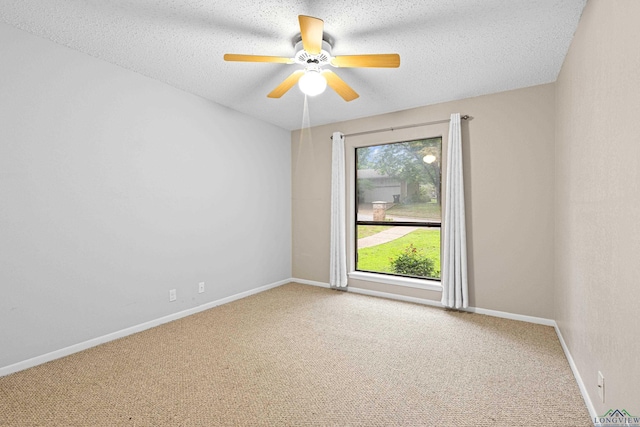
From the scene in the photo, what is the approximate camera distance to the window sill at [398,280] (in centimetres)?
373

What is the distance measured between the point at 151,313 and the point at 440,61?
3.72 metres

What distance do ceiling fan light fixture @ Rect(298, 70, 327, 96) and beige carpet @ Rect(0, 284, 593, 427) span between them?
84.8 inches

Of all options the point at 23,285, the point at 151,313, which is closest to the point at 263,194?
the point at 151,313

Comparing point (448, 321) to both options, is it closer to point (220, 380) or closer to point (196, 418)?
point (220, 380)

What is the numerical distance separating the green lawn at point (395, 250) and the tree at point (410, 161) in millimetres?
483

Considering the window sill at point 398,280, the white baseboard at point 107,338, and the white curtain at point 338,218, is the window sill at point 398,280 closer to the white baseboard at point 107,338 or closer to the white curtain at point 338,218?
the white curtain at point 338,218

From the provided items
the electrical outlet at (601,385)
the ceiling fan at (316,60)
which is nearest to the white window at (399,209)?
the ceiling fan at (316,60)

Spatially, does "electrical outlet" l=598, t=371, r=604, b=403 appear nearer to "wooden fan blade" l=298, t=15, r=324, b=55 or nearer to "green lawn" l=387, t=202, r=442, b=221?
"green lawn" l=387, t=202, r=442, b=221

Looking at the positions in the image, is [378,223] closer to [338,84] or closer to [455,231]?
[455,231]

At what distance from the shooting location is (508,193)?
128 inches

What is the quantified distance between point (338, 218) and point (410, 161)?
128 centimetres

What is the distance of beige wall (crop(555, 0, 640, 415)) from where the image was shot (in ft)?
4.13

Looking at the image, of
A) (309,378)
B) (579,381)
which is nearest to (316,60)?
(309,378)

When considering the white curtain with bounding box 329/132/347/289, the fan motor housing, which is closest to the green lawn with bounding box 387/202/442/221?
the white curtain with bounding box 329/132/347/289
